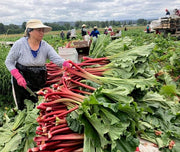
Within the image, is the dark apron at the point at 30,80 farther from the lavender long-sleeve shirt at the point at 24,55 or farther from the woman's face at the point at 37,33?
the woman's face at the point at 37,33

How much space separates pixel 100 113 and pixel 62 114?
429 mm

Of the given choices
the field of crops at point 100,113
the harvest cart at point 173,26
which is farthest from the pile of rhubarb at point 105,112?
the harvest cart at point 173,26

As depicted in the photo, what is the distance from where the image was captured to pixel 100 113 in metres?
1.95

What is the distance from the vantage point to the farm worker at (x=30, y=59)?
3.00 meters

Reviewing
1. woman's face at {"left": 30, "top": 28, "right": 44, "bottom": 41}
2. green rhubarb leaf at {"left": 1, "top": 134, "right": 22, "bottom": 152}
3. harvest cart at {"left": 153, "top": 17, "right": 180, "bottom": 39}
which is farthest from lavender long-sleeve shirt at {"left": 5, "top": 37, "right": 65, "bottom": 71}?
harvest cart at {"left": 153, "top": 17, "right": 180, "bottom": 39}

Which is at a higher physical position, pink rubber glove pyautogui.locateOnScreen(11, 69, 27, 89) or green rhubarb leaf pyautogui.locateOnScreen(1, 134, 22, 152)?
pink rubber glove pyautogui.locateOnScreen(11, 69, 27, 89)

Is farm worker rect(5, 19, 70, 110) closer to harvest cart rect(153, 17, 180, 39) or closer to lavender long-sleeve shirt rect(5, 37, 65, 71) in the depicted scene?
lavender long-sleeve shirt rect(5, 37, 65, 71)

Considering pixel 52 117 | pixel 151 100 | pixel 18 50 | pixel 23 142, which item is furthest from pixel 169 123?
pixel 18 50

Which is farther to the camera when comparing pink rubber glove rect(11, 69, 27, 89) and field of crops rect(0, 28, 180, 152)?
pink rubber glove rect(11, 69, 27, 89)

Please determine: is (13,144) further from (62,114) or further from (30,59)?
(30,59)

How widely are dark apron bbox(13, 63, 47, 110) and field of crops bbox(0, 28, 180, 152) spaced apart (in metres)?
0.19

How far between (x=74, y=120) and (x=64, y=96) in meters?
0.42

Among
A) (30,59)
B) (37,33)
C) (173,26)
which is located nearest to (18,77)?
(30,59)

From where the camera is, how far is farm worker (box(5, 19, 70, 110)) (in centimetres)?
300
